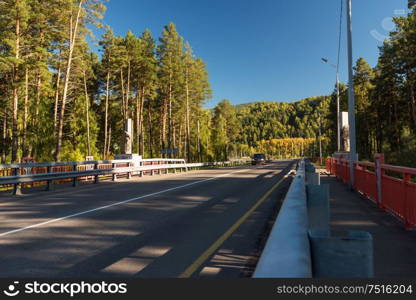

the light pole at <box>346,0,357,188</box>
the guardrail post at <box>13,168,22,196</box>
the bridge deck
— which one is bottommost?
the bridge deck

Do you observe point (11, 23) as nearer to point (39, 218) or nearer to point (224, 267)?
point (39, 218)

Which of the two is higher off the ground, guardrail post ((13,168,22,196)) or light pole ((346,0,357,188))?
light pole ((346,0,357,188))

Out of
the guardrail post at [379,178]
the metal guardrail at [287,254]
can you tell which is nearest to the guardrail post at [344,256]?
the metal guardrail at [287,254]

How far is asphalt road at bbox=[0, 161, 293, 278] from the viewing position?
4707 millimetres

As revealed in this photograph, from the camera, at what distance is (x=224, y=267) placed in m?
4.72

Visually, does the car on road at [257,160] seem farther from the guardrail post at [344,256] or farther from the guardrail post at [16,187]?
the guardrail post at [344,256]

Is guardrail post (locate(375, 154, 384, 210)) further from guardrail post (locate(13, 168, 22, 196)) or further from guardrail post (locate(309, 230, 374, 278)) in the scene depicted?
guardrail post (locate(13, 168, 22, 196))

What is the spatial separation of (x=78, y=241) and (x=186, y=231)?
1972 mm

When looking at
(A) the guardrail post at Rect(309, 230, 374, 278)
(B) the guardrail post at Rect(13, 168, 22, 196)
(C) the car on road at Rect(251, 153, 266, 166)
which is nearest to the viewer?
(A) the guardrail post at Rect(309, 230, 374, 278)

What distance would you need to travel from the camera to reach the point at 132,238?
6453mm

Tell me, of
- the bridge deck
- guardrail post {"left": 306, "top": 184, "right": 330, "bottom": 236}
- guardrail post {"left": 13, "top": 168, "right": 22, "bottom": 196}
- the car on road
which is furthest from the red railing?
the car on road

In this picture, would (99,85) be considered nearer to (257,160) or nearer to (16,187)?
(257,160)

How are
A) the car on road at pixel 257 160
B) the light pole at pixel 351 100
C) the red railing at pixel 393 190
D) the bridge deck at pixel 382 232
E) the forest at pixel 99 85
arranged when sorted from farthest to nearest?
the car on road at pixel 257 160 → the forest at pixel 99 85 → the light pole at pixel 351 100 → the red railing at pixel 393 190 → the bridge deck at pixel 382 232

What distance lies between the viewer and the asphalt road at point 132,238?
15.4ft
